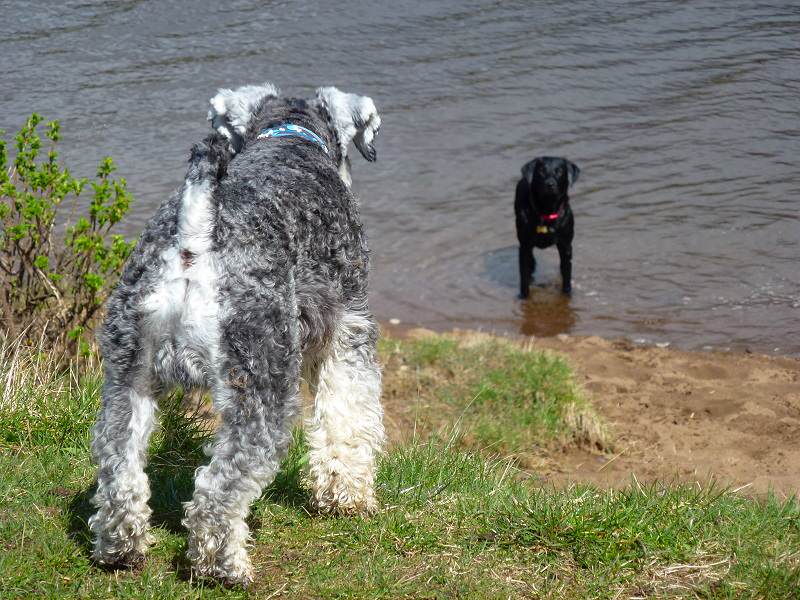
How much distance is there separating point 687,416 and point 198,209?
14.3 ft

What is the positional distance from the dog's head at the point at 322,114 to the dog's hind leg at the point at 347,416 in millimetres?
879

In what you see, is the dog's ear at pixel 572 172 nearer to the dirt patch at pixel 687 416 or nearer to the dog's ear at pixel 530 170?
the dog's ear at pixel 530 170

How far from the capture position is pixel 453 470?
4305 mm

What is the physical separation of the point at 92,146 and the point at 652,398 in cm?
815

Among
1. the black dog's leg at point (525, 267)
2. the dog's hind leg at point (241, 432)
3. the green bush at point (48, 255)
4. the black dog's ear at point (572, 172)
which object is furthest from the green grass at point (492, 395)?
the black dog's ear at point (572, 172)

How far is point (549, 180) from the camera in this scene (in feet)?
31.1

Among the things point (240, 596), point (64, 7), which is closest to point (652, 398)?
point (240, 596)

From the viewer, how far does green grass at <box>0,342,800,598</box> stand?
11.0 ft

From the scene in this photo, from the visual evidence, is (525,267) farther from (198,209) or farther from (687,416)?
(198,209)

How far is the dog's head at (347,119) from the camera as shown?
14.8 feet


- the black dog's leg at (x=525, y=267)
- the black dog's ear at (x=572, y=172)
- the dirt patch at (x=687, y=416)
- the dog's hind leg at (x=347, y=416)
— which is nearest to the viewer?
the dog's hind leg at (x=347, y=416)

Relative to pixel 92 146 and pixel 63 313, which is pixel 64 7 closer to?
pixel 92 146

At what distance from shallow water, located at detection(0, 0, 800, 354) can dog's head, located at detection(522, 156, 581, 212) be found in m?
0.89

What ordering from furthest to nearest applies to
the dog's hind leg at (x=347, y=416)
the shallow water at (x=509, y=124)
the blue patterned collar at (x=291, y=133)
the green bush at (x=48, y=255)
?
the shallow water at (x=509, y=124)
the green bush at (x=48, y=255)
the blue patterned collar at (x=291, y=133)
the dog's hind leg at (x=347, y=416)
